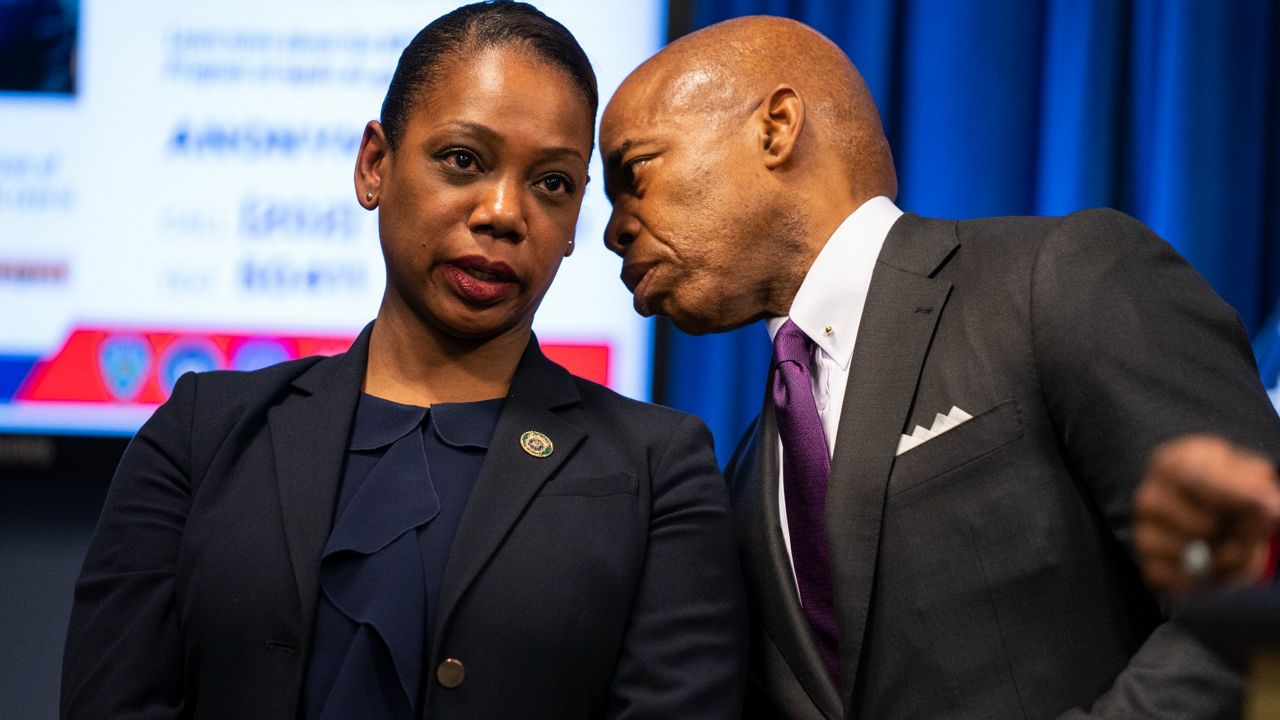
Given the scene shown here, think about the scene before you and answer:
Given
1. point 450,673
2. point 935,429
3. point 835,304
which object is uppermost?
point 835,304

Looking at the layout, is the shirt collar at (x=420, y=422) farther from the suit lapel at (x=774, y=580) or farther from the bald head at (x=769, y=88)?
the bald head at (x=769, y=88)

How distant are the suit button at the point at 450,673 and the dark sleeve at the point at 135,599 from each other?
0.97 ft

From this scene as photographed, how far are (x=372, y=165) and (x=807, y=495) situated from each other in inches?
26.0

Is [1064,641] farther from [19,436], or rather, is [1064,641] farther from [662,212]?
[19,436]

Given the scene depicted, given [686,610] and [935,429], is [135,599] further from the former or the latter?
[935,429]

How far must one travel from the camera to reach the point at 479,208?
4.68ft

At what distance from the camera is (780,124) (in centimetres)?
178

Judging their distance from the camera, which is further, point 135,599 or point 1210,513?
point 135,599

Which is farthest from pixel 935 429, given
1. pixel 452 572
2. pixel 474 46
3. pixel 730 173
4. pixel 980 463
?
pixel 474 46

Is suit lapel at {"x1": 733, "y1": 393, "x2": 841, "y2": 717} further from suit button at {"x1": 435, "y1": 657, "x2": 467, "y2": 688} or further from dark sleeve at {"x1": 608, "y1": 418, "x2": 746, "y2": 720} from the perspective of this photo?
suit button at {"x1": 435, "y1": 657, "x2": 467, "y2": 688}

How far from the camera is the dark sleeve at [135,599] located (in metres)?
1.31

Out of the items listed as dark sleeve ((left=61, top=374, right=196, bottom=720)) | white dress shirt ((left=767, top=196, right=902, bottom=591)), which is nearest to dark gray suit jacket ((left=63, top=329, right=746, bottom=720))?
dark sleeve ((left=61, top=374, right=196, bottom=720))


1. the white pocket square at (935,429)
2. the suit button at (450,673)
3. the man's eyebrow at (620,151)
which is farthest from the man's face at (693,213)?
the suit button at (450,673)

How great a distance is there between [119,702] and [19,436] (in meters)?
1.17
